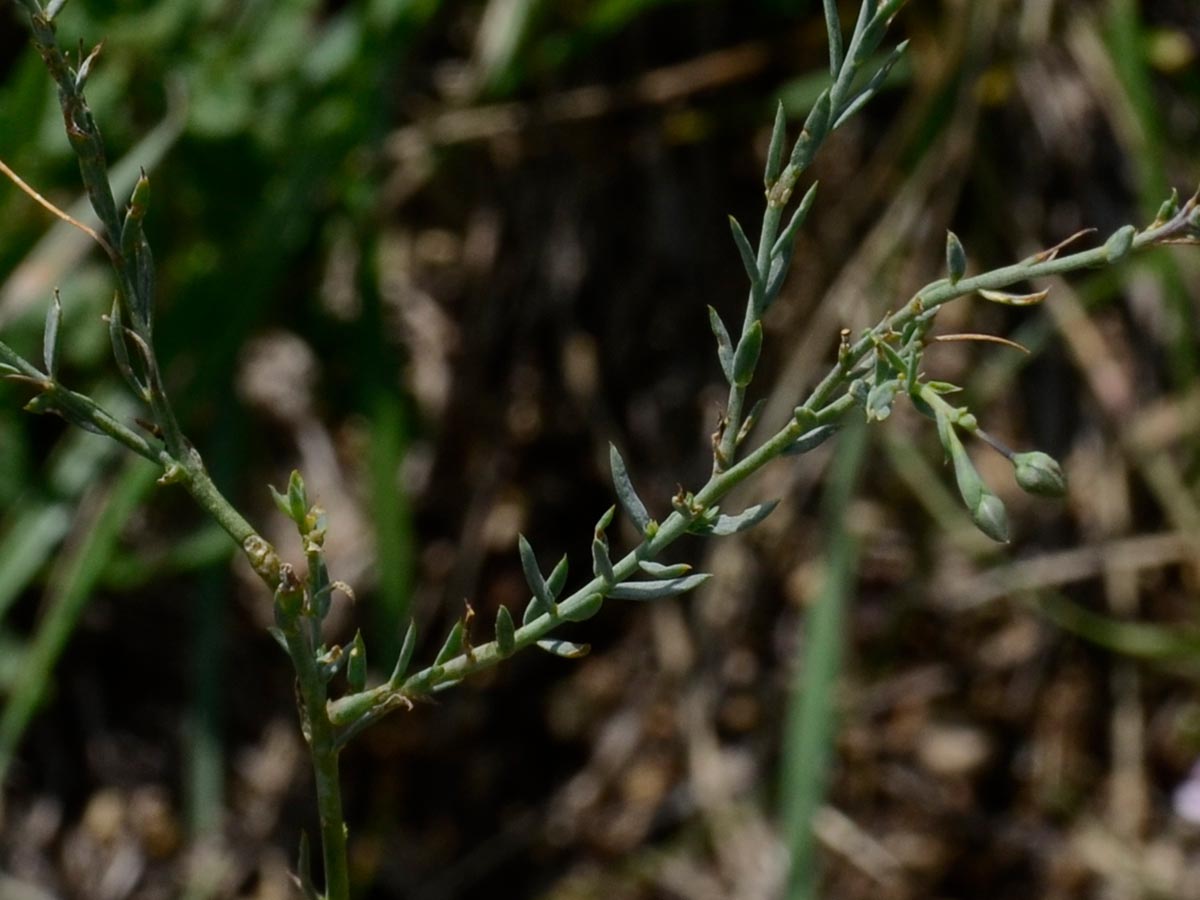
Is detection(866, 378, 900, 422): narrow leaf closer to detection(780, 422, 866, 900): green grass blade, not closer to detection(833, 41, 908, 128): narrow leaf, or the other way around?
detection(833, 41, 908, 128): narrow leaf

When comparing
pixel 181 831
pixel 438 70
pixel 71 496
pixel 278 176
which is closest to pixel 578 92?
pixel 438 70

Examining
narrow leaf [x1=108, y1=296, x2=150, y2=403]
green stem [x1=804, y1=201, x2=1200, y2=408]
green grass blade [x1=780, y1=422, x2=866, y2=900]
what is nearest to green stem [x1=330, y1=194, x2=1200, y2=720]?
green stem [x1=804, y1=201, x2=1200, y2=408]

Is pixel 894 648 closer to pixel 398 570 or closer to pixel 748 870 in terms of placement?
pixel 748 870

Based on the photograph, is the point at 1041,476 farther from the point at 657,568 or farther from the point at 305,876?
the point at 305,876

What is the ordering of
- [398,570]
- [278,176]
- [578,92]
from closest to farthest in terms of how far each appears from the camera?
[278,176] < [398,570] < [578,92]

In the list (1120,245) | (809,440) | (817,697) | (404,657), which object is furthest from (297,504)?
(817,697)

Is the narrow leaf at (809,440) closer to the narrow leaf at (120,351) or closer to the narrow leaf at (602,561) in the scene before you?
the narrow leaf at (602,561)

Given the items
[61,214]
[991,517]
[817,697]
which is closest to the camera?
[991,517]
